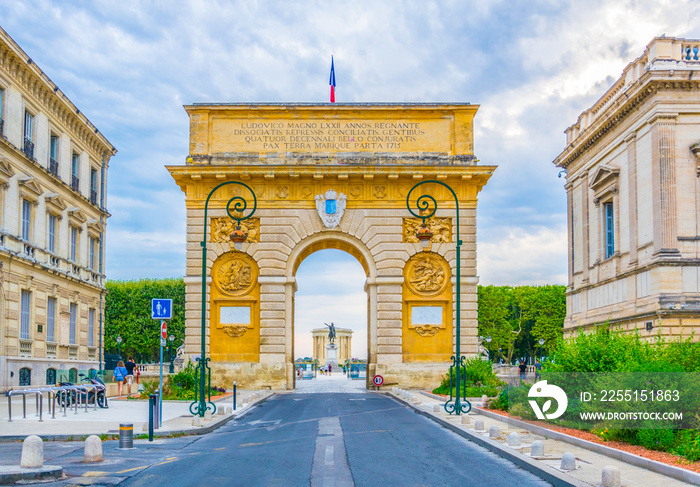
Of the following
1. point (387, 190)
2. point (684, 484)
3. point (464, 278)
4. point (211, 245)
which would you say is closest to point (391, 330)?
point (464, 278)

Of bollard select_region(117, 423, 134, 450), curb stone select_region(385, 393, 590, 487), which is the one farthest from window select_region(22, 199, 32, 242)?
curb stone select_region(385, 393, 590, 487)

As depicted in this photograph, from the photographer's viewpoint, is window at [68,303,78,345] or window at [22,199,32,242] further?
window at [68,303,78,345]

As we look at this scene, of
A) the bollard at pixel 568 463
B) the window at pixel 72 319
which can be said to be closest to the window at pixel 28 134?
the window at pixel 72 319

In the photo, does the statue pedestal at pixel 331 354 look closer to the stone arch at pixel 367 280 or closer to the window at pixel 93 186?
the window at pixel 93 186

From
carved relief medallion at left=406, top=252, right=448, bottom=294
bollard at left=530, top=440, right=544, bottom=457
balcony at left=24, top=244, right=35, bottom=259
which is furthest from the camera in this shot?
carved relief medallion at left=406, top=252, right=448, bottom=294

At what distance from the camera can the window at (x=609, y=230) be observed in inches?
1545

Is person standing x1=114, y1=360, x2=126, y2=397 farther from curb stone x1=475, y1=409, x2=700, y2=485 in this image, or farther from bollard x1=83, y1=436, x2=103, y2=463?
bollard x1=83, y1=436, x2=103, y2=463

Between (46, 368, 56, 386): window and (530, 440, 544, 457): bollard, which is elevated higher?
(530, 440, 544, 457): bollard

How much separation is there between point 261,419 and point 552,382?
27.2 feet

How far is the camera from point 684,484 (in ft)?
32.4

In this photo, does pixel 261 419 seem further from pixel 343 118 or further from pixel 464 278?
pixel 343 118

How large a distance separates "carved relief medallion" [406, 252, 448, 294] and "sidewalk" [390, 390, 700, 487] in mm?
17087

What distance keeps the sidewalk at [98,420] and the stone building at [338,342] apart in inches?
2559

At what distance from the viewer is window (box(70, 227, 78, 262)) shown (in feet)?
132
